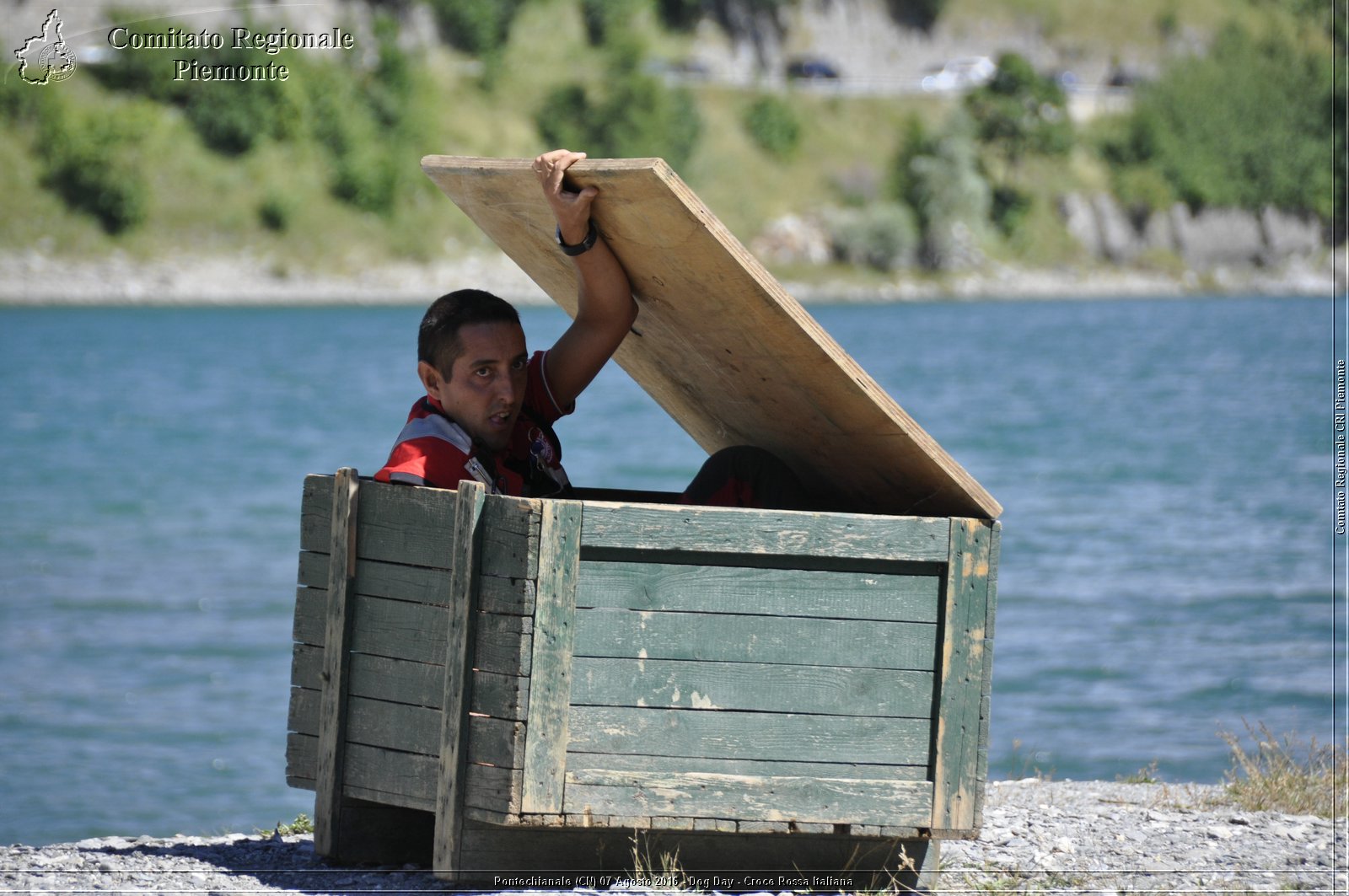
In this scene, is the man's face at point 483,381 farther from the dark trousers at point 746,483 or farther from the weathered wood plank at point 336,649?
the dark trousers at point 746,483

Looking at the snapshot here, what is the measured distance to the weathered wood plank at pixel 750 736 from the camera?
448 cm

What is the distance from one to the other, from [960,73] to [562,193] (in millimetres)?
107322

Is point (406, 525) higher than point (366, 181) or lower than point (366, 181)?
lower

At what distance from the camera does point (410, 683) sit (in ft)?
15.6

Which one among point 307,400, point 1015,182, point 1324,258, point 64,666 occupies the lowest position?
point 64,666

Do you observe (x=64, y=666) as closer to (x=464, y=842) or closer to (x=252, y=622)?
(x=252, y=622)

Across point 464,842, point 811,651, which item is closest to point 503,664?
point 464,842

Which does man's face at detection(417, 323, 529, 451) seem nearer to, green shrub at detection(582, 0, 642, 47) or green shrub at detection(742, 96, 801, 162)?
green shrub at detection(742, 96, 801, 162)

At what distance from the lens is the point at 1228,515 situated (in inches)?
930

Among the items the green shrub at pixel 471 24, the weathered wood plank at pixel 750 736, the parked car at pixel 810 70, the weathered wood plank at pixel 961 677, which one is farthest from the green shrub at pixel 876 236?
the weathered wood plank at pixel 750 736

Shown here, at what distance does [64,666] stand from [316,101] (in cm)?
6313

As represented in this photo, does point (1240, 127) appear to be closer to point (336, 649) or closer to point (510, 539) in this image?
point (336, 649)

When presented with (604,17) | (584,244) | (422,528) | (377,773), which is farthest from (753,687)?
(604,17)

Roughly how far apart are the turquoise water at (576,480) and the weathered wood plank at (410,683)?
490 centimetres
